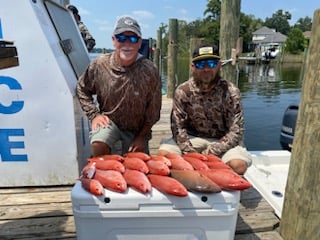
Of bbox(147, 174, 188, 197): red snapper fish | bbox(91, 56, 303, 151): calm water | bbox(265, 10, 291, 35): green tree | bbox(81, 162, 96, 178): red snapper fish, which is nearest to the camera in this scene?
bbox(147, 174, 188, 197): red snapper fish

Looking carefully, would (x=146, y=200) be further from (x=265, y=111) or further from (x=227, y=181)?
(x=265, y=111)

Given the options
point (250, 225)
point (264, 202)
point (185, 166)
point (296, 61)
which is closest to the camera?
point (185, 166)

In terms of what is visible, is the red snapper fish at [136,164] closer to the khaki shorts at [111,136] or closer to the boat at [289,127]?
the khaki shorts at [111,136]

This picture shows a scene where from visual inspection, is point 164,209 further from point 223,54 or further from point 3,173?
point 223,54

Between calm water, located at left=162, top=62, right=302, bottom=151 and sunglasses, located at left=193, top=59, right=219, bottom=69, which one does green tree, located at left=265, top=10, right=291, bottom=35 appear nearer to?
calm water, located at left=162, top=62, right=302, bottom=151

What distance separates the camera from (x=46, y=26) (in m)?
2.88

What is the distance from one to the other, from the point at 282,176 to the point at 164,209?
2.50m

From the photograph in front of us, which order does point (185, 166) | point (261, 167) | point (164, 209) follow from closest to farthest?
point (164, 209)
point (185, 166)
point (261, 167)

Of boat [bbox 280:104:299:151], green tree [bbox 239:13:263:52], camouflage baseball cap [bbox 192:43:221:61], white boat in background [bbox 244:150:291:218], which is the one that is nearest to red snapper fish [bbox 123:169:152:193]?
camouflage baseball cap [bbox 192:43:221:61]

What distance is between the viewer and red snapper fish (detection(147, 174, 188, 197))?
5.75 feet

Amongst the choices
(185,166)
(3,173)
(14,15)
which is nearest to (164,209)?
(185,166)

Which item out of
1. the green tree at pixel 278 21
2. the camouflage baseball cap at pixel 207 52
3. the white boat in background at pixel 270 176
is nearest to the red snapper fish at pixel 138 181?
the camouflage baseball cap at pixel 207 52

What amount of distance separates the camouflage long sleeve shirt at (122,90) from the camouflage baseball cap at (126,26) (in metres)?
0.29

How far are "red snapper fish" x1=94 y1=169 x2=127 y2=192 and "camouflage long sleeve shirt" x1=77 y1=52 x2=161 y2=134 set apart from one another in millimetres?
1061
